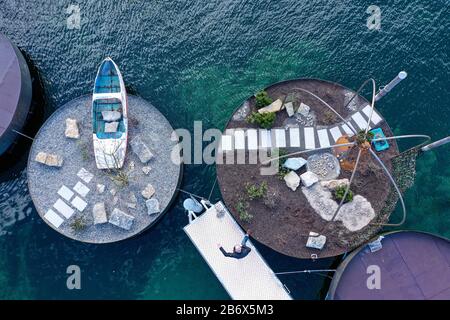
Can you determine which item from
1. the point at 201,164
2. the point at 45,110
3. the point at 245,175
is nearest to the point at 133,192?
the point at 201,164

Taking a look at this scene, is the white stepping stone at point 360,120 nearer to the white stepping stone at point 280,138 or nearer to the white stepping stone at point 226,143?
the white stepping stone at point 280,138

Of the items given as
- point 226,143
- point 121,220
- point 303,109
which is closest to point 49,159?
point 121,220

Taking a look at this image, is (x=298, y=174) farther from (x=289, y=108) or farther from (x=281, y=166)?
(x=289, y=108)

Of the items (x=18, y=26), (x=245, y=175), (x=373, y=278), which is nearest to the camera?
(x=373, y=278)

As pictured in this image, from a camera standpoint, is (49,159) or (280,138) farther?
(49,159)

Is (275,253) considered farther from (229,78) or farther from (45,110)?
(45,110)

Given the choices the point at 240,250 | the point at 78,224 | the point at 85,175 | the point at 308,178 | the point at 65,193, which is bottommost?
the point at 240,250

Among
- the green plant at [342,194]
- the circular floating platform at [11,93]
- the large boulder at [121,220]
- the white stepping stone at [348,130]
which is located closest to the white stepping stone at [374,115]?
the white stepping stone at [348,130]
